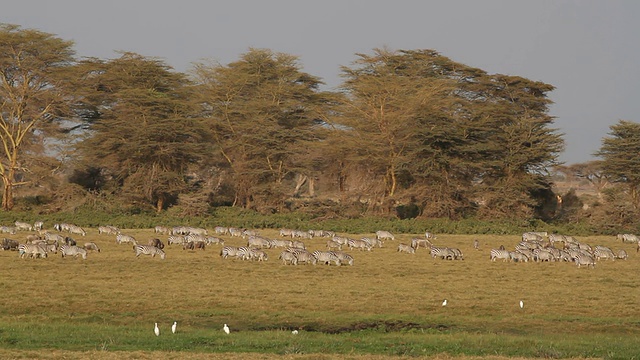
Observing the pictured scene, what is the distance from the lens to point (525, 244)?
35031 mm

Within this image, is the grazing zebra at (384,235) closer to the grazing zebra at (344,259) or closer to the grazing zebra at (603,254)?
the grazing zebra at (603,254)

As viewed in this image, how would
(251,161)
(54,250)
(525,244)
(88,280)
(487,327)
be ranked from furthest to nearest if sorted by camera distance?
(251,161) → (525,244) → (54,250) → (88,280) → (487,327)

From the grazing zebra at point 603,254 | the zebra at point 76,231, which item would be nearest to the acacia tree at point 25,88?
the zebra at point 76,231

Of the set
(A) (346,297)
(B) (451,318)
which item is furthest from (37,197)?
(B) (451,318)

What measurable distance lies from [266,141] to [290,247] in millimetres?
20683

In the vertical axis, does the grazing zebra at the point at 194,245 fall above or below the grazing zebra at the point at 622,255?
below

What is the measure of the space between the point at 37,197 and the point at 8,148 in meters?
3.66

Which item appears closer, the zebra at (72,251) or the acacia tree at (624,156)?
the zebra at (72,251)

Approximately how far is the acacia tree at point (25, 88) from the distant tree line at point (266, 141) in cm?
8

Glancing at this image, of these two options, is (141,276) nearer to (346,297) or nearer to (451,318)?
(346,297)

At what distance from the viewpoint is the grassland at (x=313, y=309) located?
49.7 ft

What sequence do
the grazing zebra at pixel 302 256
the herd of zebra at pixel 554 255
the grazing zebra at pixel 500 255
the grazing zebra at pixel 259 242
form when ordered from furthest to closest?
the grazing zebra at pixel 259 242
the grazing zebra at pixel 500 255
the herd of zebra at pixel 554 255
the grazing zebra at pixel 302 256

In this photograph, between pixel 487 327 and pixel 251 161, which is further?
pixel 251 161

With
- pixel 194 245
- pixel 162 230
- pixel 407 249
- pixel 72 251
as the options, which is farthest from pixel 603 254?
pixel 162 230
